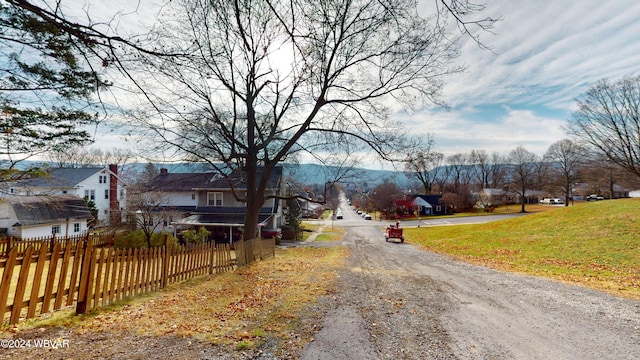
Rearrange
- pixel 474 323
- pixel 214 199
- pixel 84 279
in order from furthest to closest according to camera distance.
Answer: pixel 214 199
pixel 84 279
pixel 474 323

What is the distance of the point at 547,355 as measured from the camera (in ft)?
14.5

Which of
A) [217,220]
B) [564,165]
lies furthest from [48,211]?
[564,165]

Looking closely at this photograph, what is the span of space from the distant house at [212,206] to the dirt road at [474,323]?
22486mm

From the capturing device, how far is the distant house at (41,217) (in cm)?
2669

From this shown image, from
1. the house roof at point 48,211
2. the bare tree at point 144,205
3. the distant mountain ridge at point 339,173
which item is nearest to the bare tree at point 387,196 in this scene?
the bare tree at point 144,205

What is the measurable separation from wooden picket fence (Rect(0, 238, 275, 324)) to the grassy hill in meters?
12.3

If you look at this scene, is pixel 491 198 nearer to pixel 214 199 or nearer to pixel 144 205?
pixel 214 199

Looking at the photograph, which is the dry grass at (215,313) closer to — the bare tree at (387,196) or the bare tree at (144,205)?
the bare tree at (144,205)

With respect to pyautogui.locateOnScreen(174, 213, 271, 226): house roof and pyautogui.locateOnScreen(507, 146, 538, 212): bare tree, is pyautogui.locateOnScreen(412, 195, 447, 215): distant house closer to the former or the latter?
pyautogui.locateOnScreen(507, 146, 538, 212): bare tree

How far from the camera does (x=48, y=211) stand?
29.0 metres

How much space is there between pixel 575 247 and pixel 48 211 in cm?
4088

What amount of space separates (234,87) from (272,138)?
278 cm

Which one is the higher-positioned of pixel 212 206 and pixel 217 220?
pixel 212 206

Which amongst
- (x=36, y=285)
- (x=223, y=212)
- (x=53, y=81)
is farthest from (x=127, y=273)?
(x=223, y=212)
